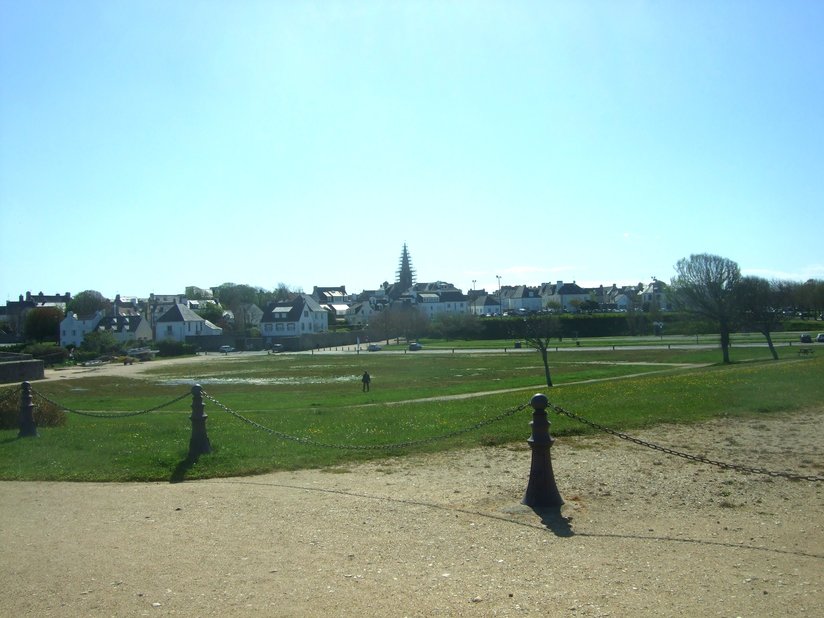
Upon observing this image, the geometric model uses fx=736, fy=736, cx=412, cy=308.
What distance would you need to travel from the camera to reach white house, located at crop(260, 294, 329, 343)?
138m

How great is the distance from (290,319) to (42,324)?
4298cm

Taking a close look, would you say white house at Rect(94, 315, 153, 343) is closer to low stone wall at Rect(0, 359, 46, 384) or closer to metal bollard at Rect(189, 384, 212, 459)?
low stone wall at Rect(0, 359, 46, 384)

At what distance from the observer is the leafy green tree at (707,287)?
53812 millimetres

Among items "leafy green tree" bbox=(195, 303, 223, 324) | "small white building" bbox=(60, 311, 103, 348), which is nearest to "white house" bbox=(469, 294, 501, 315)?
"leafy green tree" bbox=(195, 303, 223, 324)

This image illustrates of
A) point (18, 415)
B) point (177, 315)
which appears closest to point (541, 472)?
point (18, 415)

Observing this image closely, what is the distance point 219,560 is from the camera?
6504mm

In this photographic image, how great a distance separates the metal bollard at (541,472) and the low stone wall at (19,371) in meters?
55.2

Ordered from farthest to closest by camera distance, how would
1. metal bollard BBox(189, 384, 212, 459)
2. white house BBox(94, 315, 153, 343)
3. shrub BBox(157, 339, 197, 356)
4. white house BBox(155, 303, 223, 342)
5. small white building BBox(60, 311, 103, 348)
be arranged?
1. white house BBox(94, 315, 153, 343)
2. white house BBox(155, 303, 223, 342)
3. small white building BBox(60, 311, 103, 348)
4. shrub BBox(157, 339, 197, 356)
5. metal bollard BBox(189, 384, 212, 459)

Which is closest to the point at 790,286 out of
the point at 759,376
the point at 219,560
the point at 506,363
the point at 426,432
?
the point at 506,363

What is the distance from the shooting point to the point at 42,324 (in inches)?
5084

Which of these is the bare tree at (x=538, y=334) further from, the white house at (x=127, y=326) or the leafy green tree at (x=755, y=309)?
the white house at (x=127, y=326)

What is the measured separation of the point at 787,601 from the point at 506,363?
5502 centimetres

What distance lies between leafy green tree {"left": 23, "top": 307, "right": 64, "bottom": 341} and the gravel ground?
132794 mm

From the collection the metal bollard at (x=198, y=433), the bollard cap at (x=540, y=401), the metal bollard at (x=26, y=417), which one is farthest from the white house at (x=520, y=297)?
the bollard cap at (x=540, y=401)
